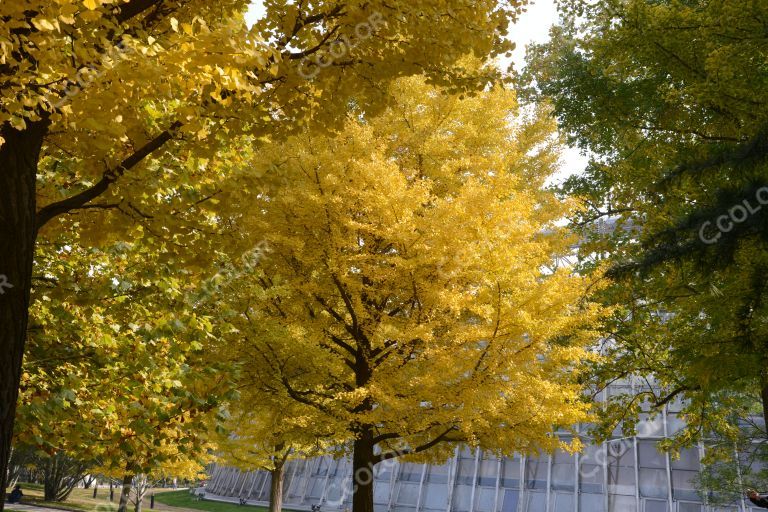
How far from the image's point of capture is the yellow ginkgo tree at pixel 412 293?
6930 millimetres

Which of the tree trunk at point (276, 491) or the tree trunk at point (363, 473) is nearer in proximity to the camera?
the tree trunk at point (363, 473)

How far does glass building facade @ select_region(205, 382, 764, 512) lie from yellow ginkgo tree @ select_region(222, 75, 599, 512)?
12184 millimetres

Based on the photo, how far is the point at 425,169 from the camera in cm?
901

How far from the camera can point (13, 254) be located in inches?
148

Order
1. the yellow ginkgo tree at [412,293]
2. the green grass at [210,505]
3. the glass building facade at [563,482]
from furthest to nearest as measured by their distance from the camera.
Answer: the green grass at [210,505] < the glass building facade at [563,482] < the yellow ginkgo tree at [412,293]

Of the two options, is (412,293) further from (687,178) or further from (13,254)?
(13,254)

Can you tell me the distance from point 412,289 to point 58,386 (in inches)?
157

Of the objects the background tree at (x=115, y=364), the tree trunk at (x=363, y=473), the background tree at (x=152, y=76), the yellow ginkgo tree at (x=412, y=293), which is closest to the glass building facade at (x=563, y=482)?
the tree trunk at (x=363, y=473)

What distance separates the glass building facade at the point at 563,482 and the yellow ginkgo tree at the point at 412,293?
12.2 m

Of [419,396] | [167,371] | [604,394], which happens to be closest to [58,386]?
[167,371]

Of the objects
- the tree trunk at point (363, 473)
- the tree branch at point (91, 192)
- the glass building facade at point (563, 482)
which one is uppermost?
the glass building facade at point (563, 482)

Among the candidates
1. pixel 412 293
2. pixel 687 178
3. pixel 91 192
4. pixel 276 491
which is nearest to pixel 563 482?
pixel 276 491

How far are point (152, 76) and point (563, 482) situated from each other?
76.1 ft

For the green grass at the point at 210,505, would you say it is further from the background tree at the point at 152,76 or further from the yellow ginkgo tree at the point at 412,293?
the background tree at the point at 152,76
